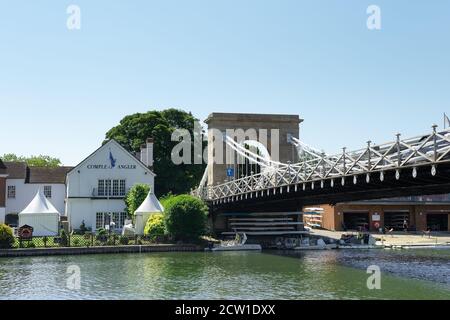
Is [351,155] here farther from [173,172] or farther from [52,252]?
[173,172]

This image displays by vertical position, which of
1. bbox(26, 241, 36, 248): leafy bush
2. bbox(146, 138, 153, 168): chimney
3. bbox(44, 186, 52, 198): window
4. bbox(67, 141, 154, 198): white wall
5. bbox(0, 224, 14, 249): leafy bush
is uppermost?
bbox(146, 138, 153, 168): chimney

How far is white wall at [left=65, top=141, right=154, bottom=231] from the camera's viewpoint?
50.2 metres

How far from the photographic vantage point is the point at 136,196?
4844 cm

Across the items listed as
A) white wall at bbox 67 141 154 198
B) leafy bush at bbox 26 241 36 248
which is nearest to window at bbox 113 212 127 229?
white wall at bbox 67 141 154 198

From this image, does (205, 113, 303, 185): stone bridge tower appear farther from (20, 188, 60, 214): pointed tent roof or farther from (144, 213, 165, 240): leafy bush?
(20, 188, 60, 214): pointed tent roof

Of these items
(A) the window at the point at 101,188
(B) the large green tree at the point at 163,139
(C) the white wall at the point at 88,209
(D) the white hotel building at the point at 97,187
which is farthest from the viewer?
(B) the large green tree at the point at 163,139

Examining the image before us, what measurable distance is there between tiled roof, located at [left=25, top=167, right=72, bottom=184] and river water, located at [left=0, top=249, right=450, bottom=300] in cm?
2106

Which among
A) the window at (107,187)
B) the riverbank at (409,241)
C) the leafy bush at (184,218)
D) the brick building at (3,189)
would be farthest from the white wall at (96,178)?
the riverbank at (409,241)

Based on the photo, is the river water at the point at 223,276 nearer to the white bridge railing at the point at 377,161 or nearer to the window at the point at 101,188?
the white bridge railing at the point at 377,161

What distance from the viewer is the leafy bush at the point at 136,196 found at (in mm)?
48219

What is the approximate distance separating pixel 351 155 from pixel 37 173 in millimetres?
37124

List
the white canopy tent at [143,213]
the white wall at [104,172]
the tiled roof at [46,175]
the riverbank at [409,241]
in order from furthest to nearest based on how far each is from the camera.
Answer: the tiled roof at [46,175], the white wall at [104,172], the riverbank at [409,241], the white canopy tent at [143,213]

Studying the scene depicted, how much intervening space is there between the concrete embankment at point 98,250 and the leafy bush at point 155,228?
156 centimetres

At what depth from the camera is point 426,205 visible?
6669cm
